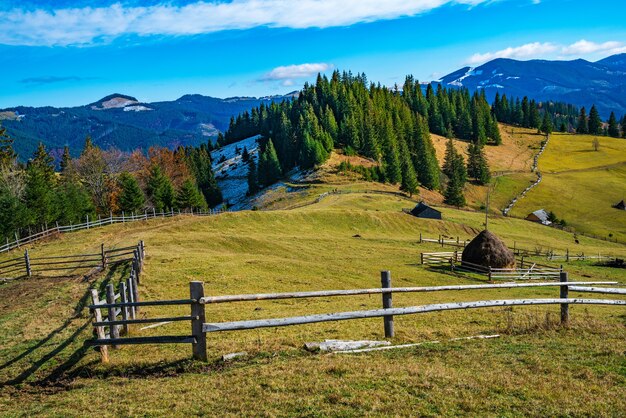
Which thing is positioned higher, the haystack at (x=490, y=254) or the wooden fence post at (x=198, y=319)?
the wooden fence post at (x=198, y=319)

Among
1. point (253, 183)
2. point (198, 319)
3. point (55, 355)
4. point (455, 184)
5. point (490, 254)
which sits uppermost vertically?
point (198, 319)

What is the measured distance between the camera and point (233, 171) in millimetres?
162250

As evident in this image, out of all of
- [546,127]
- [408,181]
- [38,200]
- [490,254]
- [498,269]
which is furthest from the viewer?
[546,127]

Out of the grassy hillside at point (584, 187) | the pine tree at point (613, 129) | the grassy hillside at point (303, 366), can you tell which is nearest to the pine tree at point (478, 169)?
the grassy hillside at point (584, 187)

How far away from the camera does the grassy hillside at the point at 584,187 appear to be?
3875 inches

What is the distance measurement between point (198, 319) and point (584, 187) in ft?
444

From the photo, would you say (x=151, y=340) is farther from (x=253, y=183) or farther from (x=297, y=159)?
(x=297, y=159)

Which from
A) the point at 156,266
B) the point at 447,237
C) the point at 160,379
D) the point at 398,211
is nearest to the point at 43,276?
the point at 156,266

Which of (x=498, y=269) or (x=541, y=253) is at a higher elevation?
(x=498, y=269)

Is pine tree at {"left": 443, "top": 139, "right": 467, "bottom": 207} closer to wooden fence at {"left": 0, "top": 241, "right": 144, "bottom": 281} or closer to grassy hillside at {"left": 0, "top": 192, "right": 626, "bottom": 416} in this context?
grassy hillside at {"left": 0, "top": 192, "right": 626, "bottom": 416}

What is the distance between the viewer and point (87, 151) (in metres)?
80.1

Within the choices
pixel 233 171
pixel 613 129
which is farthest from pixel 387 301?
pixel 613 129

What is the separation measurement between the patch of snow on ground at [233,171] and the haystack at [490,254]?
258 feet

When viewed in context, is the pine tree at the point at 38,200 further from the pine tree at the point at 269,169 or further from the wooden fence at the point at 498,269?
the pine tree at the point at 269,169
